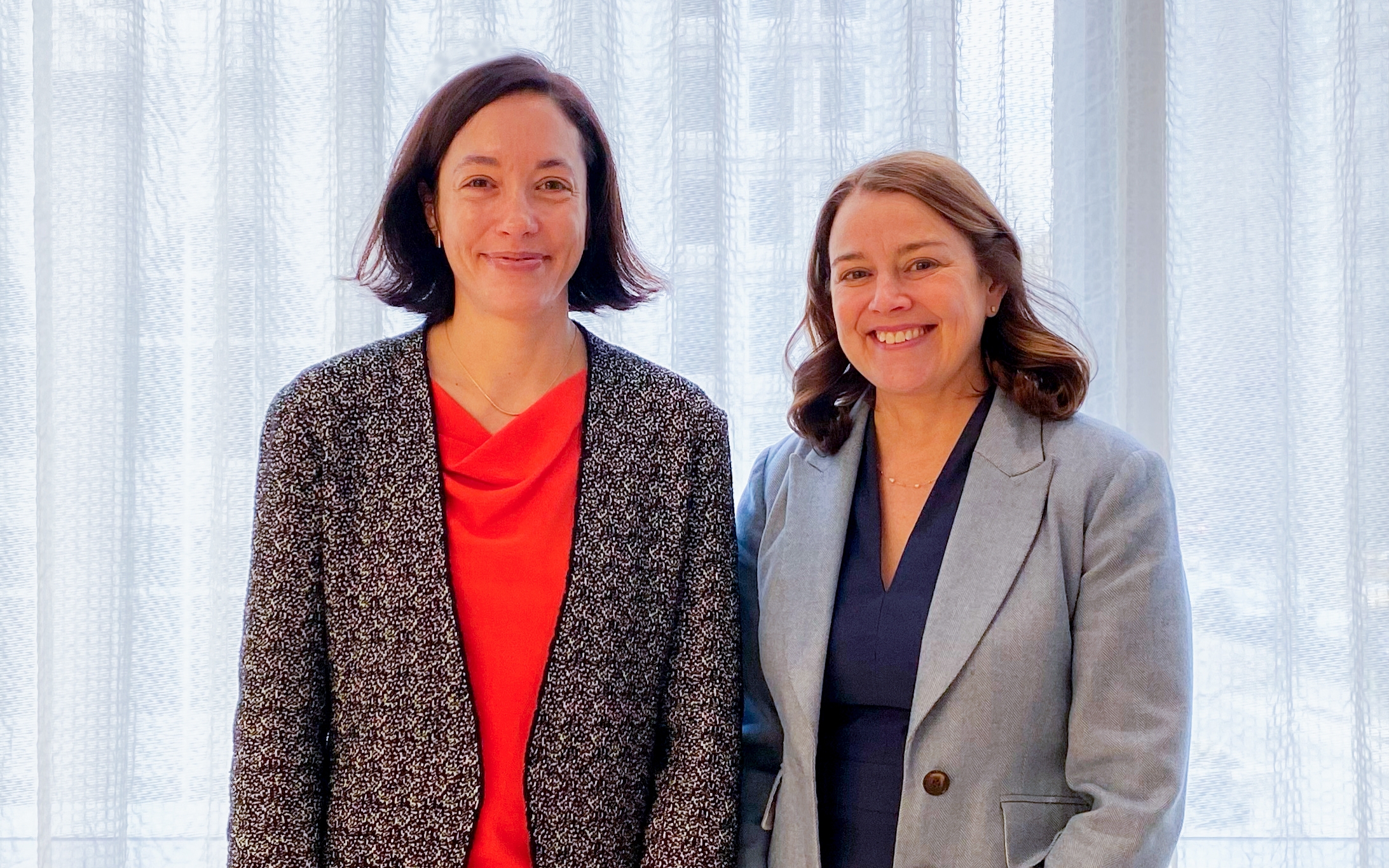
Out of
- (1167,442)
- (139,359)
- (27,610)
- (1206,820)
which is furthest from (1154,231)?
(27,610)

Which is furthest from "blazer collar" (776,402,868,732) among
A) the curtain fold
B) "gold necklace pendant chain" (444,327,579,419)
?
the curtain fold

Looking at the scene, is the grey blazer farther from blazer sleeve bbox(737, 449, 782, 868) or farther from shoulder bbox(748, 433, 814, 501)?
shoulder bbox(748, 433, 814, 501)

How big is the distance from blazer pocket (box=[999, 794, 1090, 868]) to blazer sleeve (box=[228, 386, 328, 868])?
794 mm

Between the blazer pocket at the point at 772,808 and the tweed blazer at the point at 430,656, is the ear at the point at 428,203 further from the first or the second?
the blazer pocket at the point at 772,808

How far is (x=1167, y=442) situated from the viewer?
203 cm

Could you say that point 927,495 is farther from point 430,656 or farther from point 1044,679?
point 430,656

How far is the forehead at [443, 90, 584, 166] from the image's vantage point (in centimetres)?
141

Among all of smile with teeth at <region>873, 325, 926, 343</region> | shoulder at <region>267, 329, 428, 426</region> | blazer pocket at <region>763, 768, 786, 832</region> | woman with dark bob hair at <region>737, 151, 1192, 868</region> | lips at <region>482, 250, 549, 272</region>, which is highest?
lips at <region>482, 250, 549, 272</region>

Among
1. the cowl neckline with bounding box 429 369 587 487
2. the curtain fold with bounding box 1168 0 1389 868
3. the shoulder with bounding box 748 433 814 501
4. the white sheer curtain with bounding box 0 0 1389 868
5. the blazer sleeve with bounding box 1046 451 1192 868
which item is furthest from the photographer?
the curtain fold with bounding box 1168 0 1389 868

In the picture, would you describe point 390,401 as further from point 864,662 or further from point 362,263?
point 864,662

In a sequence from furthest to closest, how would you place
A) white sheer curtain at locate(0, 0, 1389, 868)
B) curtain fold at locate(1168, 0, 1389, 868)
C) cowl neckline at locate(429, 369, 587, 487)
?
curtain fold at locate(1168, 0, 1389, 868) < white sheer curtain at locate(0, 0, 1389, 868) < cowl neckline at locate(429, 369, 587, 487)

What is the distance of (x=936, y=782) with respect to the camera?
1.35 metres

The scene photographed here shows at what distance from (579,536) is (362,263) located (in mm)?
466

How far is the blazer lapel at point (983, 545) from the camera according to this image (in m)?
1.36
